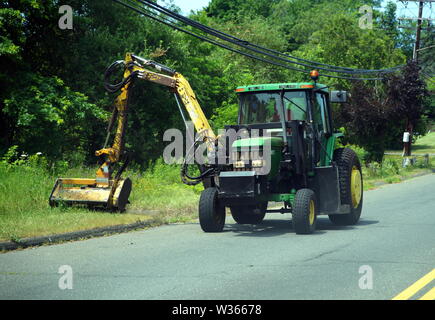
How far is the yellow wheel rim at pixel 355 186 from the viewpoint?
14523 millimetres

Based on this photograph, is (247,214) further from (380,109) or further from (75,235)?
(380,109)

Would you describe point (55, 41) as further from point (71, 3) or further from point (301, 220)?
point (301, 220)

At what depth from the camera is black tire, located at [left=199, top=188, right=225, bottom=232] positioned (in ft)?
41.8

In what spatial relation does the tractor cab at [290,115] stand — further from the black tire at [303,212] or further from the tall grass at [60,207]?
the tall grass at [60,207]

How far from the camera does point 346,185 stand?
14.0 metres

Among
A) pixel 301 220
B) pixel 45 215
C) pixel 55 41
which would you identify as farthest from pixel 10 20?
pixel 301 220

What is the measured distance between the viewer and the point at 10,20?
19.6 metres

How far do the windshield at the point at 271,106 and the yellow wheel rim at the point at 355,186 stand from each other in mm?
2081

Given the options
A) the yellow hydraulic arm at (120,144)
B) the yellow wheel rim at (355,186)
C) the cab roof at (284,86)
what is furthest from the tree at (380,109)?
the cab roof at (284,86)

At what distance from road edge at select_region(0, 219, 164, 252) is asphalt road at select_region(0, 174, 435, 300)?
→ 1.10 ft

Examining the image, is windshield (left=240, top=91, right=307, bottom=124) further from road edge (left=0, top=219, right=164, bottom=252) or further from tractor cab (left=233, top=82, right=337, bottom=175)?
road edge (left=0, top=219, right=164, bottom=252)

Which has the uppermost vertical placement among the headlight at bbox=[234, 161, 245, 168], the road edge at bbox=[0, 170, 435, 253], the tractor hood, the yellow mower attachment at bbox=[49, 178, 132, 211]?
the tractor hood

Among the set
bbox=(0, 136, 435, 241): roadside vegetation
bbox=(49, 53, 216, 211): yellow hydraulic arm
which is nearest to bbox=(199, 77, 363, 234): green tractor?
bbox=(49, 53, 216, 211): yellow hydraulic arm

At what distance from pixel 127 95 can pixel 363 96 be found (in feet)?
75.0
